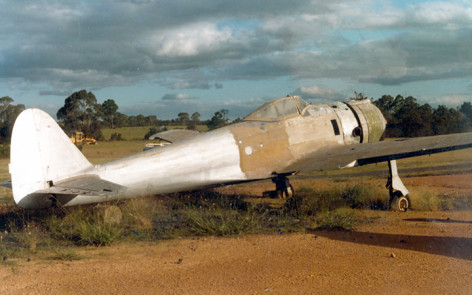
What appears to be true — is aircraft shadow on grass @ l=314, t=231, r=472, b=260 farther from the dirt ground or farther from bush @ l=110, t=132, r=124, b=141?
bush @ l=110, t=132, r=124, b=141

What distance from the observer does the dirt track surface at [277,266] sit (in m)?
5.17

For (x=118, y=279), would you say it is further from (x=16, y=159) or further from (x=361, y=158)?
(x=361, y=158)

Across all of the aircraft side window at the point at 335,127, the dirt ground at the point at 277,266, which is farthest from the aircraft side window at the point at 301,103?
the dirt ground at the point at 277,266

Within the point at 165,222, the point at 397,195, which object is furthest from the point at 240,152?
the point at 397,195

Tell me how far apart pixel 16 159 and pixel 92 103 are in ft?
158

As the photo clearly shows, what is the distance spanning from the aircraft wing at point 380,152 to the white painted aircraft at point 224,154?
2 cm

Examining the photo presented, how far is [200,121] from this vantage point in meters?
64.7

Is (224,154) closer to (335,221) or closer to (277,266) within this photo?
(335,221)

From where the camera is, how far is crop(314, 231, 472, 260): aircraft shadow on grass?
20.6ft

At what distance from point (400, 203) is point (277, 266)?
5.14m

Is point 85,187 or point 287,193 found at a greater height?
point 85,187

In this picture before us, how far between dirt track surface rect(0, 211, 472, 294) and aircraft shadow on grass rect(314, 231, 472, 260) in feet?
0.05

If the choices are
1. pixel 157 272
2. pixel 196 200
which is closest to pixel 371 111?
pixel 196 200

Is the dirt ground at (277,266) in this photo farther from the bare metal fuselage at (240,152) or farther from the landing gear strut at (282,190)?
the landing gear strut at (282,190)
